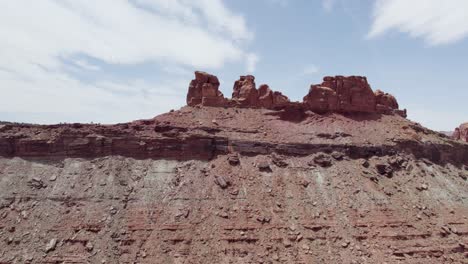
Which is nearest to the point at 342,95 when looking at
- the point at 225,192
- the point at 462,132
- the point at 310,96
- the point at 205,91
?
the point at 310,96

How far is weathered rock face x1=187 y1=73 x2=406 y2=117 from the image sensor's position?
36375 mm

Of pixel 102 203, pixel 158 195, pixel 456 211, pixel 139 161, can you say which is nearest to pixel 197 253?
pixel 158 195

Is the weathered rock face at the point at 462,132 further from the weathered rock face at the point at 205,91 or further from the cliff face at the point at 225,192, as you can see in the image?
the weathered rock face at the point at 205,91

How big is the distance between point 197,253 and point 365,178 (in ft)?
47.5

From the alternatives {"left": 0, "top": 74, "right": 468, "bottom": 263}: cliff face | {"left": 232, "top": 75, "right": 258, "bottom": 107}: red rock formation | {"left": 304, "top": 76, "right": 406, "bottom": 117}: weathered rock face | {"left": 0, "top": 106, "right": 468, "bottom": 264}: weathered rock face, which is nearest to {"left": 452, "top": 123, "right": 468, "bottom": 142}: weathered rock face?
{"left": 304, "top": 76, "right": 406, "bottom": 117}: weathered rock face

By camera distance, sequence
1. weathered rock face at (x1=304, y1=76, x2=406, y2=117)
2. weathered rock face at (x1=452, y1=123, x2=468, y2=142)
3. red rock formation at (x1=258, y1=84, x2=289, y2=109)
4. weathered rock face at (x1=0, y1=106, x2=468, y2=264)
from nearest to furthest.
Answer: weathered rock face at (x1=0, y1=106, x2=468, y2=264), red rock formation at (x1=258, y1=84, x2=289, y2=109), weathered rock face at (x1=304, y1=76, x2=406, y2=117), weathered rock face at (x1=452, y1=123, x2=468, y2=142)

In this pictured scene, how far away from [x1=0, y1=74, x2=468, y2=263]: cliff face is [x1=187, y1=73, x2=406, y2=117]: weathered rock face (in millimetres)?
486

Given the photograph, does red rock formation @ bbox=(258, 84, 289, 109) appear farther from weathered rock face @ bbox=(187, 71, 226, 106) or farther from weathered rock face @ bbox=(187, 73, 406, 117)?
weathered rock face @ bbox=(187, 71, 226, 106)

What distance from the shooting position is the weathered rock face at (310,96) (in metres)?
36.4

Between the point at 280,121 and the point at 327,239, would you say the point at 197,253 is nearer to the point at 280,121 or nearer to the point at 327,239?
the point at 327,239

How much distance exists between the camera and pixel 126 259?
21875 millimetres

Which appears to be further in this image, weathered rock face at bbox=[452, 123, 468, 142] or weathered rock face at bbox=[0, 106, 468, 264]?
weathered rock face at bbox=[452, 123, 468, 142]

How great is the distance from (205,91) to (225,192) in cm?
1184

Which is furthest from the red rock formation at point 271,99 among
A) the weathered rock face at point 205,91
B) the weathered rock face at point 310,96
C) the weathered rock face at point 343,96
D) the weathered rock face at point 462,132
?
the weathered rock face at point 462,132
